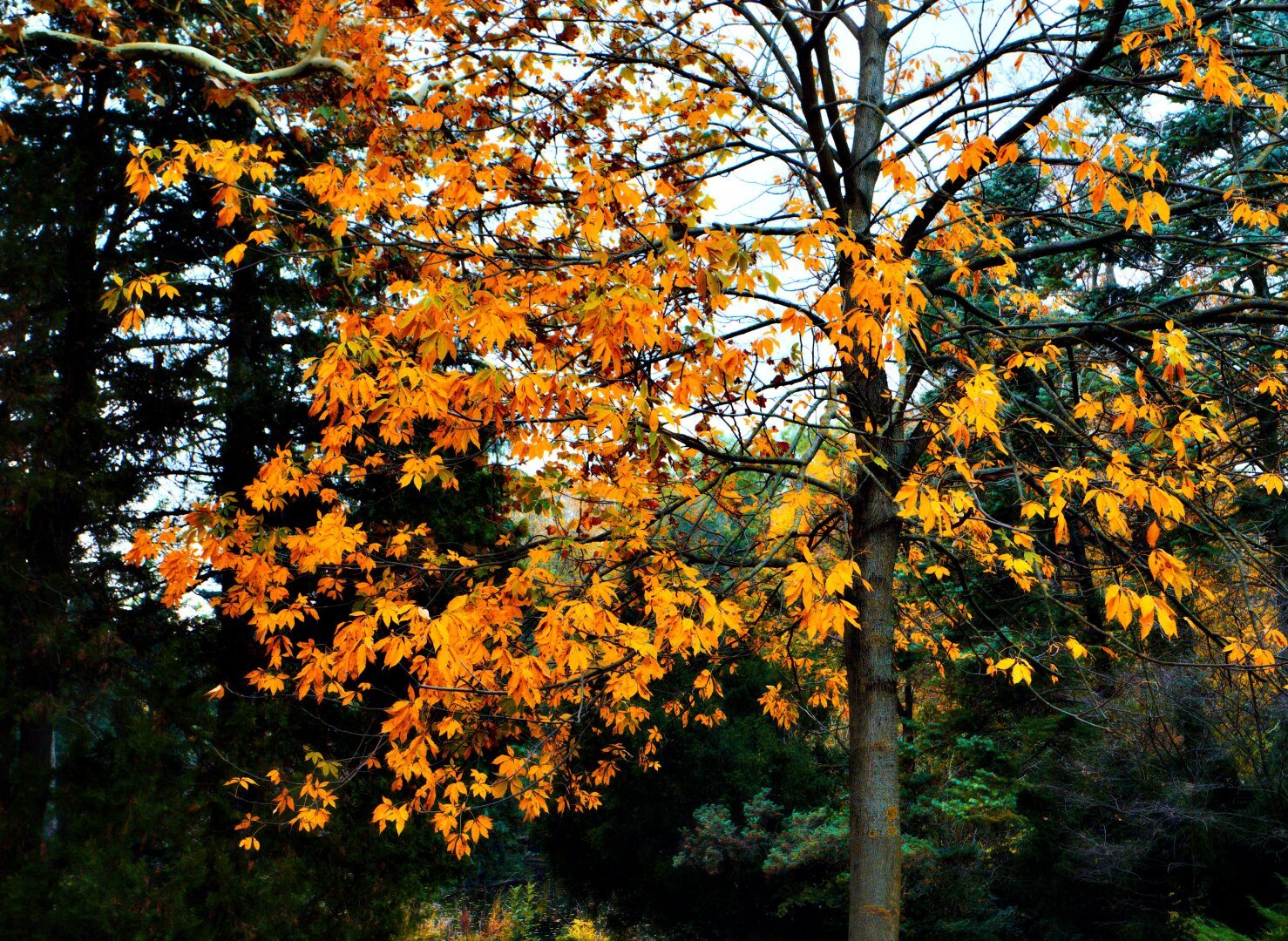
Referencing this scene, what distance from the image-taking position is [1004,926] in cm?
884

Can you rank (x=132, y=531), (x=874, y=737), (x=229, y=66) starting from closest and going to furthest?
(x=874, y=737)
(x=229, y=66)
(x=132, y=531)

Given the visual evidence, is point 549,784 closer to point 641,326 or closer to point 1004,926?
point 641,326

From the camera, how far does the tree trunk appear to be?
14.2 feet

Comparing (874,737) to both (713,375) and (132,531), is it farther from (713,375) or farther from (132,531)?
(132,531)

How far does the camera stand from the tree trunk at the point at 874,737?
4.34 m

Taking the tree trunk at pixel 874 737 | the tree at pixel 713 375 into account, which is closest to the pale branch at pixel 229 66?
the tree at pixel 713 375

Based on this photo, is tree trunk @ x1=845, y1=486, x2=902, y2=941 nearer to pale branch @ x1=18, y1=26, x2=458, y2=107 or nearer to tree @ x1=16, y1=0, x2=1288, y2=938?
tree @ x1=16, y1=0, x2=1288, y2=938

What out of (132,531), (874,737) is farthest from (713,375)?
(132,531)

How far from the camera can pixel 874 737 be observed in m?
4.54

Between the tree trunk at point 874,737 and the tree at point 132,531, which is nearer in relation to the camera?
the tree trunk at point 874,737

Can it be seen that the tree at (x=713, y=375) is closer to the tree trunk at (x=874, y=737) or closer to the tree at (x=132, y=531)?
the tree trunk at (x=874, y=737)

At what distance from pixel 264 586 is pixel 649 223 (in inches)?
109

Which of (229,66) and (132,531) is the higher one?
(229,66)

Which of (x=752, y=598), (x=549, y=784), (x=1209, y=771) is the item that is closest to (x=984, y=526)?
(x=752, y=598)
